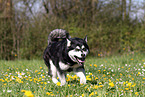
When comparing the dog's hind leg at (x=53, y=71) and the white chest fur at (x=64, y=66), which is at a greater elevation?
the white chest fur at (x=64, y=66)

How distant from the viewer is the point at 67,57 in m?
3.54

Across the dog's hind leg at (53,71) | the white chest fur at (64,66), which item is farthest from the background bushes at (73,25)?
the white chest fur at (64,66)

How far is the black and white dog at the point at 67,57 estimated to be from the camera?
339 cm

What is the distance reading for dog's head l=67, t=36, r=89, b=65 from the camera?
3330 millimetres

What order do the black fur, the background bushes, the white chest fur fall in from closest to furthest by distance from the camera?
1. the black fur
2. the white chest fur
3. the background bushes

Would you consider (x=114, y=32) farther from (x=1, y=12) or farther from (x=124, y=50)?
(x=1, y=12)

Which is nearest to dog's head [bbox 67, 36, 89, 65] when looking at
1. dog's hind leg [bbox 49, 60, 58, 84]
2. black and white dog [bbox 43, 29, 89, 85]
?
black and white dog [bbox 43, 29, 89, 85]

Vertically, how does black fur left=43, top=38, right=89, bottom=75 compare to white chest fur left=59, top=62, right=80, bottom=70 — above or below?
above

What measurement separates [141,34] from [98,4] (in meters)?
3.70

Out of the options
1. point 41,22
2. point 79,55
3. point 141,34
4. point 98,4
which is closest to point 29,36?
point 41,22

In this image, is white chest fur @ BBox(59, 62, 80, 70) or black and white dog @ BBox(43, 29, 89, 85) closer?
black and white dog @ BBox(43, 29, 89, 85)

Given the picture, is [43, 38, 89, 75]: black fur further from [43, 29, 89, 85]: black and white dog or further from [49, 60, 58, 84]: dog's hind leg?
[49, 60, 58, 84]: dog's hind leg

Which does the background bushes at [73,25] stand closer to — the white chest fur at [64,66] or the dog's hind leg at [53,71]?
the dog's hind leg at [53,71]

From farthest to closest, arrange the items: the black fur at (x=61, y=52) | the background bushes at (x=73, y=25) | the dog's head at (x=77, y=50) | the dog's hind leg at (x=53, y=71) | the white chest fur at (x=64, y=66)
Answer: the background bushes at (x=73, y=25)
the dog's hind leg at (x=53, y=71)
the white chest fur at (x=64, y=66)
the black fur at (x=61, y=52)
the dog's head at (x=77, y=50)
